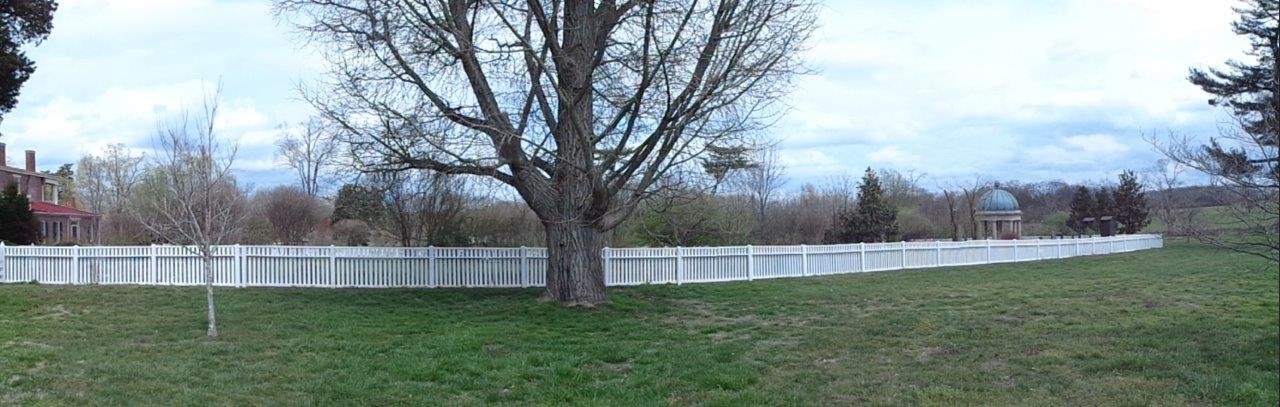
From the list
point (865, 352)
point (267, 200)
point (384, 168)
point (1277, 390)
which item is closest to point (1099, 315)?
point (865, 352)

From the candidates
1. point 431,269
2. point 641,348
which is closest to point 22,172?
point 431,269

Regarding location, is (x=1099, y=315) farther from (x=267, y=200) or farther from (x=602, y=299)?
(x=267, y=200)

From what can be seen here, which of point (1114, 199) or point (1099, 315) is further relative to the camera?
point (1114, 199)

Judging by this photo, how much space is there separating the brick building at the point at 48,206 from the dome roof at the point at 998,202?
138 feet

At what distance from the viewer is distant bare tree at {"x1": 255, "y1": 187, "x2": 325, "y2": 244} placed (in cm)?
2816

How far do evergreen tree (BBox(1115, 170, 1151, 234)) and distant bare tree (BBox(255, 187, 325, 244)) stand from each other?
149 ft

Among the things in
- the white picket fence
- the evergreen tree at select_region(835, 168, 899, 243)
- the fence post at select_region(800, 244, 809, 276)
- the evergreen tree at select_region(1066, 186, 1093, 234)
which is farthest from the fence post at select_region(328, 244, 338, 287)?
the evergreen tree at select_region(1066, 186, 1093, 234)

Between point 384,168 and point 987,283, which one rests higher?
point 384,168

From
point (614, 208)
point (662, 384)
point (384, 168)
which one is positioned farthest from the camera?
point (614, 208)

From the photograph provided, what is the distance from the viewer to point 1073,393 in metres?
6.73

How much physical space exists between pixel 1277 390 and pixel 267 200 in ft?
98.0

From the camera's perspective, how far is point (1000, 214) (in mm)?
42312

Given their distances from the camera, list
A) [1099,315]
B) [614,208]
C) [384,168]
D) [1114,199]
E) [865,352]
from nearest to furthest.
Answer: [865,352] < [1099,315] < [384,168] < [614,208] < [1114,199]

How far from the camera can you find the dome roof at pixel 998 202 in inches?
1681
